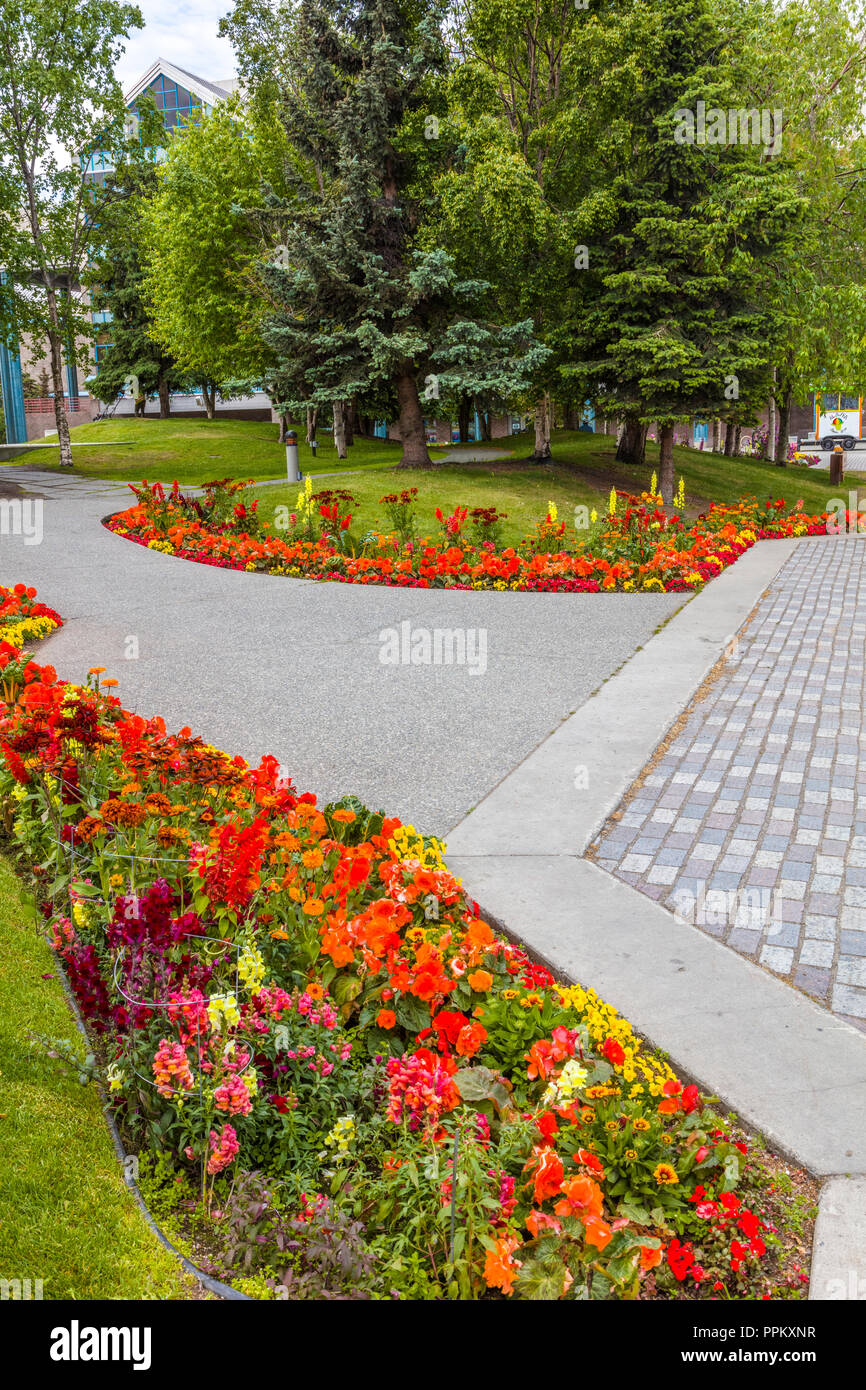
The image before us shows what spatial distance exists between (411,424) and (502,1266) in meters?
20.1

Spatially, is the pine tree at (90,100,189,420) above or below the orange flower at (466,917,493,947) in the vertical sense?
above

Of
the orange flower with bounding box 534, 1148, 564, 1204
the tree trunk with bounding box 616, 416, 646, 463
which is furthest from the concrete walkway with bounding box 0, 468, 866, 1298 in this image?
the tree trunk with bounding box 616, 416, 646, 463

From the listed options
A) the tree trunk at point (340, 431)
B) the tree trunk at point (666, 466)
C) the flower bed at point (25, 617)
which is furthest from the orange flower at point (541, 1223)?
the tree trunk at point (340, 431)

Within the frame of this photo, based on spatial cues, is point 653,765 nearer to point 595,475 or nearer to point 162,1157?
point 162,1157

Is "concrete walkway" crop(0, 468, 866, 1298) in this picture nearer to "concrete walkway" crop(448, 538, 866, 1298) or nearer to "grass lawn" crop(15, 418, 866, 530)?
"concrete walkway" crop(448, 538, 866, 1298)

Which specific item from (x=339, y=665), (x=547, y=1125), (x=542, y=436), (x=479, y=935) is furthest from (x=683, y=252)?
(x=547, y=1125)

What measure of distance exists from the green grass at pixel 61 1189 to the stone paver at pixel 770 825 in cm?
231

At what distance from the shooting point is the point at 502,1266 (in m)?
2.09

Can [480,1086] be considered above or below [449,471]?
below

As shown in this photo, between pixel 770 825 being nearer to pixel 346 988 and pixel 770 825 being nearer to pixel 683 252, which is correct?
pixel 346 988

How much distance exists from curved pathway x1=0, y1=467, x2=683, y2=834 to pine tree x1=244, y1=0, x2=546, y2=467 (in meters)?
7.13

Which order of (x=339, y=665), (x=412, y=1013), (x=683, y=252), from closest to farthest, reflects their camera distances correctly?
(x=412, y=1013) < (x=339, y=665) < (x=683, y=252)

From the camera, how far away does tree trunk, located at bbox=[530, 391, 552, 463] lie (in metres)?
22.4

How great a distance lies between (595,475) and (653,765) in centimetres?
1781
